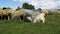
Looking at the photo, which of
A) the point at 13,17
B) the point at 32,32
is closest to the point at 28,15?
the point at 13,17

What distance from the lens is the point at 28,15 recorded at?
17.9m

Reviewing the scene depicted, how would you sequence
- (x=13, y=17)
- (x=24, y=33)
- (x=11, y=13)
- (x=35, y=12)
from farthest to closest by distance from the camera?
(x=11, y=13) → (x=13, y=17) → (x=35, y=12) → (x=24, y=33)

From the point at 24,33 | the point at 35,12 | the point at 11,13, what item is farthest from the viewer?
the point at 11,13

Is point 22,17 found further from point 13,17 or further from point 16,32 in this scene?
point 16,32

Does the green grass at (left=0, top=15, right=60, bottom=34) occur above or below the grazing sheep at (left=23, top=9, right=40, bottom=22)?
below

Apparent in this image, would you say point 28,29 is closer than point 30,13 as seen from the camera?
Yes

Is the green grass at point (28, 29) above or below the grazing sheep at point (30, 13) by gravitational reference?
below

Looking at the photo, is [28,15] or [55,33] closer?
[55,33]

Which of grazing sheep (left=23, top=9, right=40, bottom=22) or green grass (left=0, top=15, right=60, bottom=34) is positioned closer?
green grass (left=0, top=15, right=60, bottom=34)

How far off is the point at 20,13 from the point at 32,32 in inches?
285

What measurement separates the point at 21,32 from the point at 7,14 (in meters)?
10.0

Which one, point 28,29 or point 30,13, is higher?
point 30,13

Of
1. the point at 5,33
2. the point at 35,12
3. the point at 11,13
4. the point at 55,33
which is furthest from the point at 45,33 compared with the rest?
the point at 11,13

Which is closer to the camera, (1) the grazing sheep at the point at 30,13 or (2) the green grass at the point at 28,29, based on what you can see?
(2) the green grass at the point at 28,29
